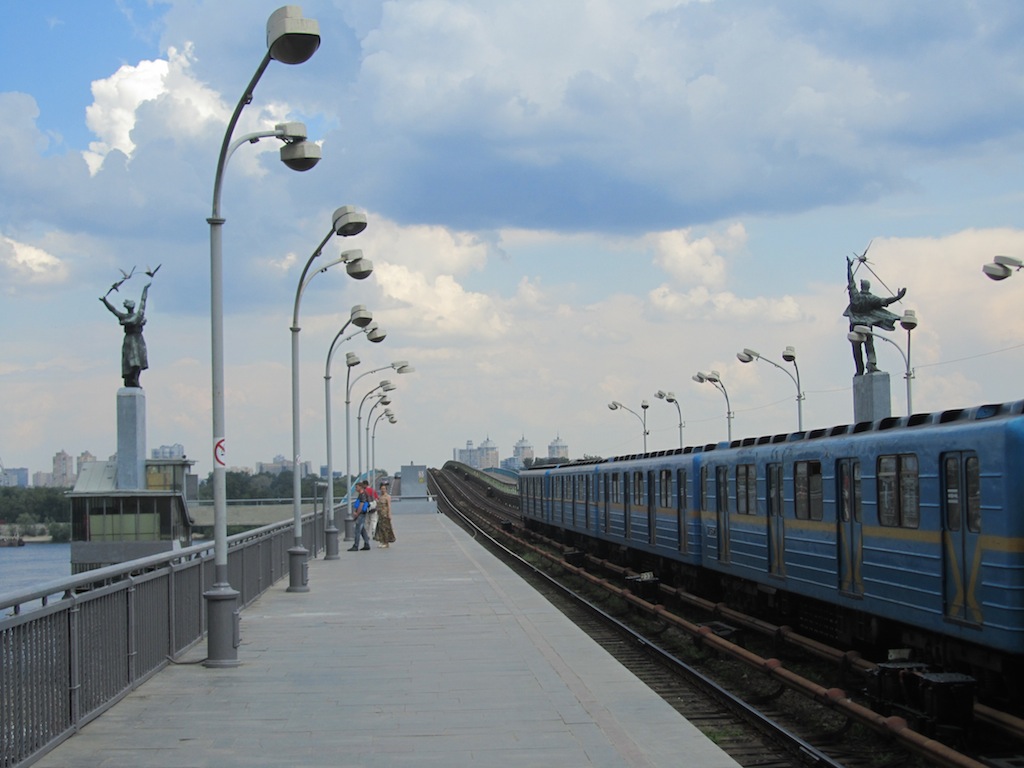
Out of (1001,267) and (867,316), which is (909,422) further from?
(867,316)

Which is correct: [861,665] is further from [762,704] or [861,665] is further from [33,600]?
[33,600]

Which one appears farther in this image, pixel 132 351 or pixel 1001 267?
pixel 132 351

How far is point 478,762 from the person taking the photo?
9.07 meters

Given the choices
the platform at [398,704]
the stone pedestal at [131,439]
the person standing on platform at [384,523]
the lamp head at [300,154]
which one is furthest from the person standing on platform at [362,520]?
the stone pedestal at [131,439]

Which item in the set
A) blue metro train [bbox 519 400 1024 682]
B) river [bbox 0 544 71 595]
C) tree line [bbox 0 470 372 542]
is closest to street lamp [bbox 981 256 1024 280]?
blue metro train [bbox 519 400 1024 682]

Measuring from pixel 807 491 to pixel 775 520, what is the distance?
145 cm

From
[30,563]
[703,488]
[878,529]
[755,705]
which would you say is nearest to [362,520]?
[703,488]

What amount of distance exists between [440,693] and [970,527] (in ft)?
16.5

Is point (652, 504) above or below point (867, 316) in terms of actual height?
below

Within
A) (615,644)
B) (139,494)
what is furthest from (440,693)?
(139,494)

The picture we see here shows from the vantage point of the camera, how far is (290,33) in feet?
40.2

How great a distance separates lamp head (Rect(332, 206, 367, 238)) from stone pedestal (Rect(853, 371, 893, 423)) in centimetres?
2129

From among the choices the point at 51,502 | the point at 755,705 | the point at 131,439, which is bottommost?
the point at 51,502

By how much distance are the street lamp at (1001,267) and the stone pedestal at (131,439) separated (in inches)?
2037
